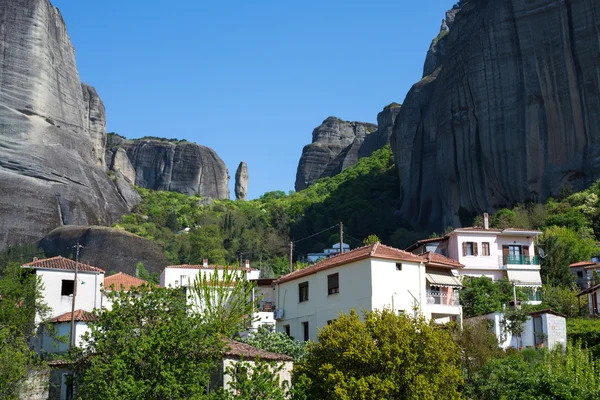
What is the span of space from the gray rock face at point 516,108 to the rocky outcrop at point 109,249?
2969cm

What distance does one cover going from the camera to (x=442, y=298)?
1539 inches

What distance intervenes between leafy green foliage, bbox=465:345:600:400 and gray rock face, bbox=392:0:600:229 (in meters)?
43.8

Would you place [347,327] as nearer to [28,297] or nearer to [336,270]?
[336,270]

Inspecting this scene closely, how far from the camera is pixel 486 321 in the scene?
116 ft

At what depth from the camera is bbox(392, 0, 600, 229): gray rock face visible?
7331 centimetres

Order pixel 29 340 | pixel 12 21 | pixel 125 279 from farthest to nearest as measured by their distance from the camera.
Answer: pixel 12 21 → pixel 125 279 → pixel 29 340

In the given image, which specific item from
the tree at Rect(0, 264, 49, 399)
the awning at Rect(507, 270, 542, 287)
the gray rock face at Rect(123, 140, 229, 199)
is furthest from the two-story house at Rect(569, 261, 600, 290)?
the gray rock face at Rect(123, 140, 229, 199)

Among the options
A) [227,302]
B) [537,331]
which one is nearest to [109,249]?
[227,302]

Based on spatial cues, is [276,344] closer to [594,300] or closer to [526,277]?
[594,300]

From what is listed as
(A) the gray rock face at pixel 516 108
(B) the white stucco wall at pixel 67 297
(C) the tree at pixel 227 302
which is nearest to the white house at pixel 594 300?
(C) the tree at pixel 227 302

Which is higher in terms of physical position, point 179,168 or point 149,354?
point 179,168

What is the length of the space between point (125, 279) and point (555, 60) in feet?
140

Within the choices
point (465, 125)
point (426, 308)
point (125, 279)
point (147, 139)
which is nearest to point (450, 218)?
point (465, 125)

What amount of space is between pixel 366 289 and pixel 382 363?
948 centimetres
